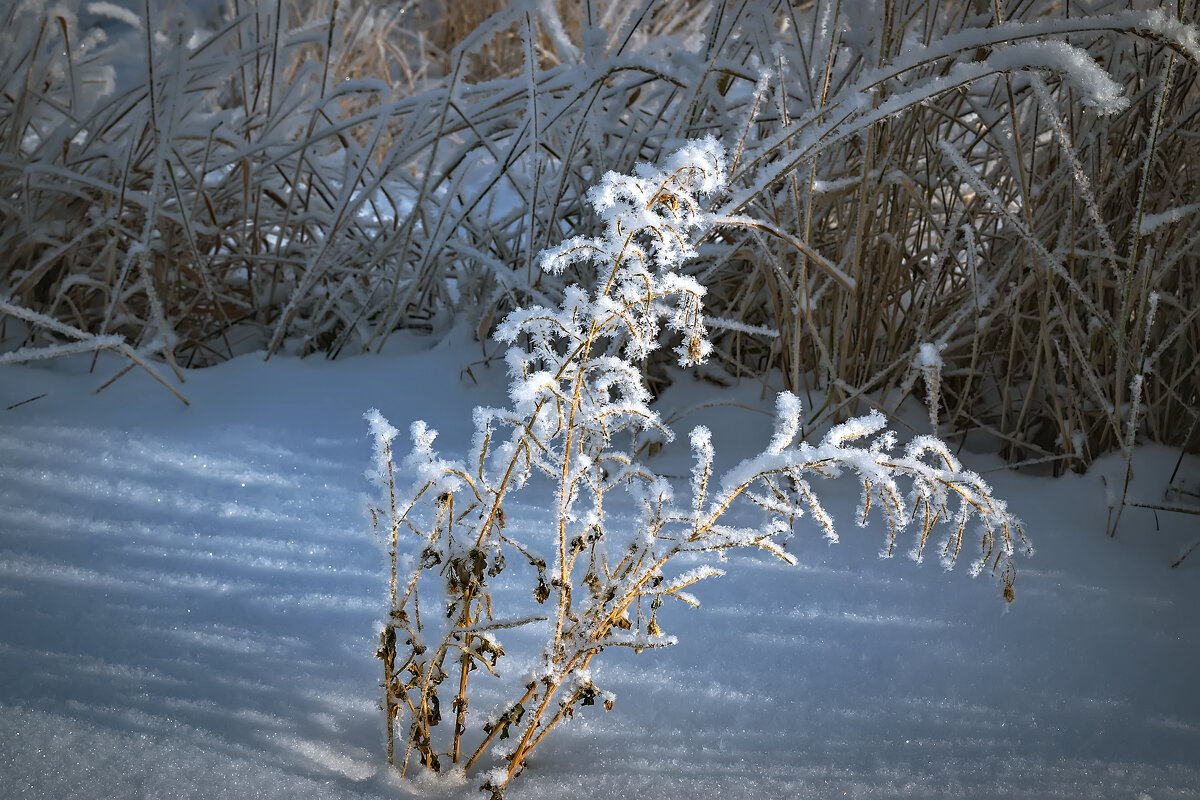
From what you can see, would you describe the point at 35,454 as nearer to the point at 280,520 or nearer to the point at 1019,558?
the point at 280,520

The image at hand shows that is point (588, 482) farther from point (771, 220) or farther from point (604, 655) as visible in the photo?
point (771, 220)

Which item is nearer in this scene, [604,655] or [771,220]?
[604,655]

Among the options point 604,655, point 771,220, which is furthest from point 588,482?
point 771,220

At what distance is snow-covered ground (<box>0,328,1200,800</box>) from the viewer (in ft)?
2.26

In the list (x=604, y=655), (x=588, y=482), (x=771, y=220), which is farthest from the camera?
(x=771, y=220)

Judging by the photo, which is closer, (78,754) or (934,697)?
(78,754)

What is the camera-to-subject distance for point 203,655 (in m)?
0.78

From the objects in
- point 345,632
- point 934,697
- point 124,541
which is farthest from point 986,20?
point 124,541

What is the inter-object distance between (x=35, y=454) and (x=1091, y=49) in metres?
1.48

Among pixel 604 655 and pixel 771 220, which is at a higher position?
pixel 771 220

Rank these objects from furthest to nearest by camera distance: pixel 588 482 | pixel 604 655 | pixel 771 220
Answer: pixel 771 220 < pixel 604 655 < pixel 588 482

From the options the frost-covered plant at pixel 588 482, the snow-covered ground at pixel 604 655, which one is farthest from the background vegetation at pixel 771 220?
the frost-covered plant at pixel 588 482

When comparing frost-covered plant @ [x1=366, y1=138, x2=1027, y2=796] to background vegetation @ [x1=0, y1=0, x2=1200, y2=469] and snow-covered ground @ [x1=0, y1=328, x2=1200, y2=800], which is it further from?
background vegetation @ [x1=0, y1=0, x2=1200, y2=469]

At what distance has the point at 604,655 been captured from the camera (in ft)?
2.75
